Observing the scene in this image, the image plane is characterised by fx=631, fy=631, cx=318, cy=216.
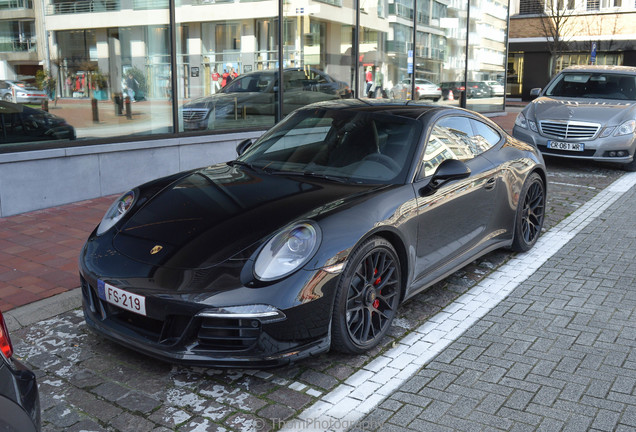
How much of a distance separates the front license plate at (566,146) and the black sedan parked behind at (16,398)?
950 cm

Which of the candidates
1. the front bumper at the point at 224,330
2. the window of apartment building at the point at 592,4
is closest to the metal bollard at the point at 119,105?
the front bumper at the point at 224,330

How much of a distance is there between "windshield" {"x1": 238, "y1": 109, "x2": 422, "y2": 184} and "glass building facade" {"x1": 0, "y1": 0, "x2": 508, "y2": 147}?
13.0ft

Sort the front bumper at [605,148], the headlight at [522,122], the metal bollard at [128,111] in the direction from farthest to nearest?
1. the headlight at [522,122]
2. the front bumper at [605,148]
3. the metal bollard at [128,111]

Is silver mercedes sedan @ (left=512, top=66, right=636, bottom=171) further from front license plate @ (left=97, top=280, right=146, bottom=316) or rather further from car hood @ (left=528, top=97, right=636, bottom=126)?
front license plate @ (left=97, top=280, right=146, bottom=316)

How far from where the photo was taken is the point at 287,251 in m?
3.39

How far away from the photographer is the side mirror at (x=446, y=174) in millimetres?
4238

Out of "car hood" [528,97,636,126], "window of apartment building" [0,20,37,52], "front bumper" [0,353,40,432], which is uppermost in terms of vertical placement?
"window of apartment building" [0,20,37,52]

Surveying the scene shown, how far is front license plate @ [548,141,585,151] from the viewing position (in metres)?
10.0

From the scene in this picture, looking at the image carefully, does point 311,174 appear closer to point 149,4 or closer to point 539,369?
point 539,369

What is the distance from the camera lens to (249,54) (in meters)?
10.1

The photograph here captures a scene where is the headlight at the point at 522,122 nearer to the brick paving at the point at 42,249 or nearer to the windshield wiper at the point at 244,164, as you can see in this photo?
the brick paving at the point at 42,249

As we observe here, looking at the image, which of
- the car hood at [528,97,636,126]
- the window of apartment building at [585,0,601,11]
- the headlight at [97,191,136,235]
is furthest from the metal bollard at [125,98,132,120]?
the window of apartment building at [585,0,601,11]

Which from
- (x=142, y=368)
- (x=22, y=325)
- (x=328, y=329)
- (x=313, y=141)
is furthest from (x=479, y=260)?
(x=22, y=325)

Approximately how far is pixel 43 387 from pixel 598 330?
3.40 meters
